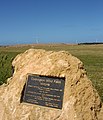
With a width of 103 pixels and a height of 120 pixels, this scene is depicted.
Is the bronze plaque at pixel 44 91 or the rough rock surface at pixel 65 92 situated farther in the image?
the bronze plaque at pixel 44 91

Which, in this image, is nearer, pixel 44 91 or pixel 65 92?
pixel 65 92

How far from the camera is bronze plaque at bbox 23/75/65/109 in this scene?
919 centimetres

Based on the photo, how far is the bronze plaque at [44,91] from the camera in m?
9.19

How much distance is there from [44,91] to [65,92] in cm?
79

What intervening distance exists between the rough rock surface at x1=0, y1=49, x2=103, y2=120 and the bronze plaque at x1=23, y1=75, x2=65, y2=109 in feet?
0.48

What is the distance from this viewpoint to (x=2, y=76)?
49.3 feet

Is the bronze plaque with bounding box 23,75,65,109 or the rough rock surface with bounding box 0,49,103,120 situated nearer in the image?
the rough rock surface with bounding box 0,49,103,120

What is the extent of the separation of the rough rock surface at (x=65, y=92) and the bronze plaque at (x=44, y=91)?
0.48 ft

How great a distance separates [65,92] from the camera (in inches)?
355

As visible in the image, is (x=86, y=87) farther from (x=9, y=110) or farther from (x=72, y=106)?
(x=9, y=110)

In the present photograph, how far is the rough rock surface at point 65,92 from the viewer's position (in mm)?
8789

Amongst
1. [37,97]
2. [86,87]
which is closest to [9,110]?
[37,97]

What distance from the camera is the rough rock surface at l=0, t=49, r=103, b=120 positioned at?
8.79 m

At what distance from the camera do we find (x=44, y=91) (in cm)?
952
